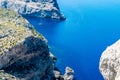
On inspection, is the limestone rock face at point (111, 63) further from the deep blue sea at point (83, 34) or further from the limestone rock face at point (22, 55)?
the deep blue sea at point (83, 34)

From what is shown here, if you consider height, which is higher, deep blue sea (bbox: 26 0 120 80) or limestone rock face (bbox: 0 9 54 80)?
limestone rock face (bbox: 0 9 54 80)

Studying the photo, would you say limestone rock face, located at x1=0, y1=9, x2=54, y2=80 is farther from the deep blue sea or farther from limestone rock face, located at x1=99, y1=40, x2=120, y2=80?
limestone rock face, located at x1=99, y1=40, x2=120, y2=80

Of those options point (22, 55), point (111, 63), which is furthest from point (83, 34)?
point (111, 63)

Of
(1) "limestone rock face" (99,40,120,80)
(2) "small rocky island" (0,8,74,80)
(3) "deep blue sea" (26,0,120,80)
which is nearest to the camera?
(1) "limestone rock face" (99,40,120,80)

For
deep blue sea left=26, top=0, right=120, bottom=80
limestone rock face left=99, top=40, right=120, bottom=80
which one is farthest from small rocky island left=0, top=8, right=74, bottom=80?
limestone rock face left=99, top=40, right=120, bottom=80

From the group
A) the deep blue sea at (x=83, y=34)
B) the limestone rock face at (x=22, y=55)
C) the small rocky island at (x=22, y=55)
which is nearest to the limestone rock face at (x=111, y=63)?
the small rocky island at (x=22, y=55)

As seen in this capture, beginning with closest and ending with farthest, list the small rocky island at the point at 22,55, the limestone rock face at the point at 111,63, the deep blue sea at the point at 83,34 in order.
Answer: the limestone rock face at the point at 111,63 → the small rocky island at the point at 22,55 → the deep blue sea at the point at 83,34

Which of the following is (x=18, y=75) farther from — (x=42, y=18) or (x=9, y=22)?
(x=42, y=18)
